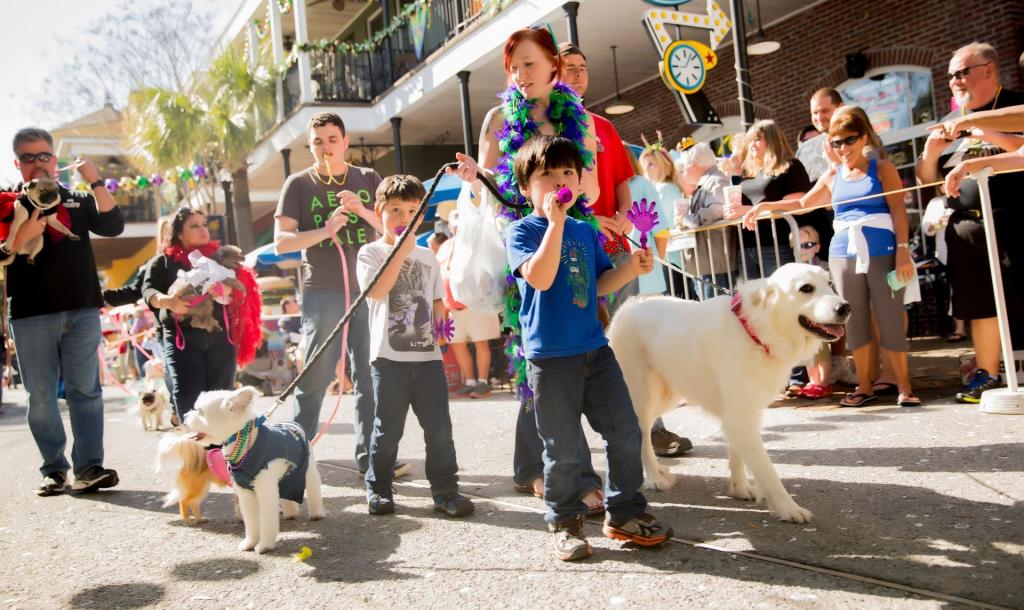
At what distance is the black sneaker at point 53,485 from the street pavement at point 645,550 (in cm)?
14

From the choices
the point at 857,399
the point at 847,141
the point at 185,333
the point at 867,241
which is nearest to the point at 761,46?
the point at 847,141

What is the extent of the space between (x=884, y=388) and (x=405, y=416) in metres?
3.69

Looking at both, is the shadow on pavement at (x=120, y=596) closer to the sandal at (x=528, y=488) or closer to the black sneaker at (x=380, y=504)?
the black sneaker at (x=380, y=504)

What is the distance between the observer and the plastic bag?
381 centimetres

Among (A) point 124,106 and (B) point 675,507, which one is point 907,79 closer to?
(B) point 675,507

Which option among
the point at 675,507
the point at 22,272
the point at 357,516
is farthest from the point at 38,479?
the point at 675,507

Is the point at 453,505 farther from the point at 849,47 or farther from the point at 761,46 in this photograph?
the point at 849,47

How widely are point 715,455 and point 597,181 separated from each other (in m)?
1.98

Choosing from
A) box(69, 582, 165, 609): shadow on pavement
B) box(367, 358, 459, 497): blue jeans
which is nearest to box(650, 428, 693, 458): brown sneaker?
box(367, 358, 459, 497): blue jeans

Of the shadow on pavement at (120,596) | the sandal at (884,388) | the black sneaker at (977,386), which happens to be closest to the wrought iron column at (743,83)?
the sandal at (884,388)

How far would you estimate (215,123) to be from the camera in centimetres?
2414

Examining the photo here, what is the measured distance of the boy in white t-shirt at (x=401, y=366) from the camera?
4023 mm

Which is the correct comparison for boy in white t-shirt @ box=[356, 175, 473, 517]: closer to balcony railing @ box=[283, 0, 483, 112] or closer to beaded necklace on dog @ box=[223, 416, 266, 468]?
beaded necklace on dog @ box=[223, 416, 266, 468]

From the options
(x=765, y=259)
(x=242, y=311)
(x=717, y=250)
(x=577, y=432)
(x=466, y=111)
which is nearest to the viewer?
(x=577, y=432)
